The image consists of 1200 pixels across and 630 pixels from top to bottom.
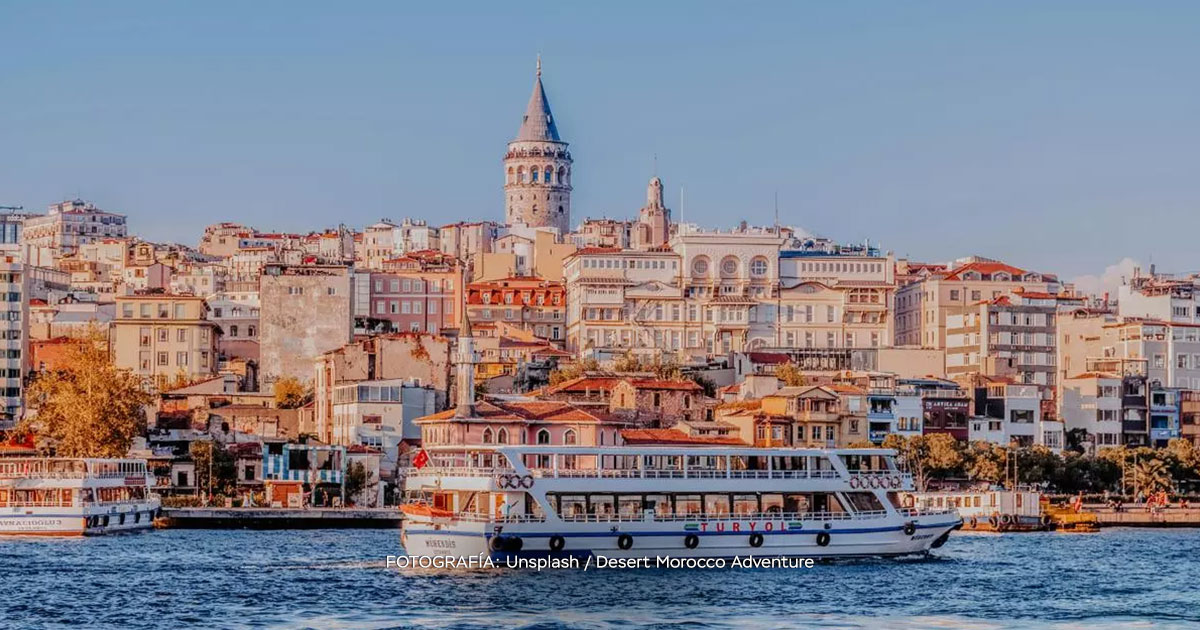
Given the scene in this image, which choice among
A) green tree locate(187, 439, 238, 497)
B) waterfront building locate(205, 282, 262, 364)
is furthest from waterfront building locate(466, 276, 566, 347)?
green tree locate(187, 439, 238, 497)

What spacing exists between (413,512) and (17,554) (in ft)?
44.7

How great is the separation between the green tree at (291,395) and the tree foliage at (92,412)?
7.89 meters

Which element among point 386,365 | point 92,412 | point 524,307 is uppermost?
point 524,307

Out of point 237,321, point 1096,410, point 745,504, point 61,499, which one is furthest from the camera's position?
point 237,321

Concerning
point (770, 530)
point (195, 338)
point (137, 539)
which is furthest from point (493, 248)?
point (770, 530)

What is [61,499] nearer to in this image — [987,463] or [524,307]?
[987,463]

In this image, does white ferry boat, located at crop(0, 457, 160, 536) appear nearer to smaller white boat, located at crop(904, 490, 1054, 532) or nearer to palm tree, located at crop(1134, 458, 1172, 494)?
smaller white boat, located at crop(904, 490, 1054, 532)

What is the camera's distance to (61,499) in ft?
221

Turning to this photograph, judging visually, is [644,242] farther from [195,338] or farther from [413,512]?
[413,512]

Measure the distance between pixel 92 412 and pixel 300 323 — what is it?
25.9 meters

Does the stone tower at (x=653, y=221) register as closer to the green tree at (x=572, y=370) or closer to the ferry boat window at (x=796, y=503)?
the green tree at (x=572, y=370)

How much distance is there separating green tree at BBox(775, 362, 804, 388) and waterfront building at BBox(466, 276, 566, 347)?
1162 inches

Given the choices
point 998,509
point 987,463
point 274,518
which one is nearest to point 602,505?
point 274,518

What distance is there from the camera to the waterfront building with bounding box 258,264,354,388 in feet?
359
